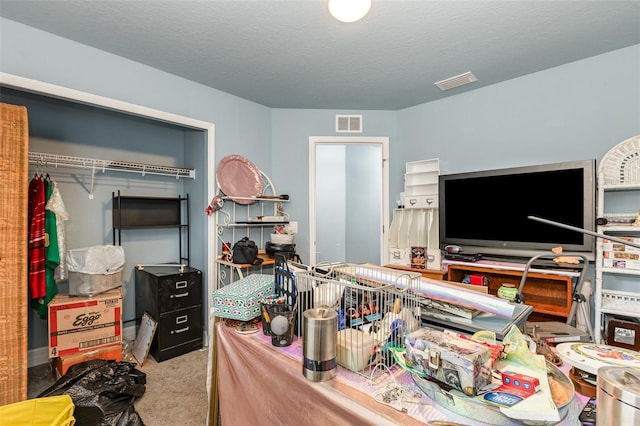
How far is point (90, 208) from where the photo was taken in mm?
2924

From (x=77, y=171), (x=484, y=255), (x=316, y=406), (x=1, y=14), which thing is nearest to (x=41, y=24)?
(x=1, y=14)

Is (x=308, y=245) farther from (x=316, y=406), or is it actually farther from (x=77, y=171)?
(x=316, y=406)

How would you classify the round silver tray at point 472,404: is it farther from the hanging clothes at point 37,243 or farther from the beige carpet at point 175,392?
the hanging clothes at point 37,243

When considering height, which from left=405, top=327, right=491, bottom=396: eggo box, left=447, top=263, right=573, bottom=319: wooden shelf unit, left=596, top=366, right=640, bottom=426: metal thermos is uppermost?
left=596, top=366, right=640, bottom=426: metal thermos

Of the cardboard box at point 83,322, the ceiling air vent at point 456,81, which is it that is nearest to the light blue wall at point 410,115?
the ceiling air vent at point 456,81

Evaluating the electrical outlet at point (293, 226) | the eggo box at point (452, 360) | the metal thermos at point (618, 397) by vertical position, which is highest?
the electrical outlet at point (293, 226)

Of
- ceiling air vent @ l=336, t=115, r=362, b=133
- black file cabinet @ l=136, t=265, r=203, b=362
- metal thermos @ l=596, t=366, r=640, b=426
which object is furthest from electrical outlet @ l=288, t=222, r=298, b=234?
metal thermos @ l=596, t=366, r=640, b=426

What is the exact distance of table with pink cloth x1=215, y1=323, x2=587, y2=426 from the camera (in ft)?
2.45

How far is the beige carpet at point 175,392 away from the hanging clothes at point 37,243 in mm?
1024

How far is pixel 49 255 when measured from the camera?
231cm

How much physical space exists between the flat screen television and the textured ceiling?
3.08 feet

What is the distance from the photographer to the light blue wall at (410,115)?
88.4 inches

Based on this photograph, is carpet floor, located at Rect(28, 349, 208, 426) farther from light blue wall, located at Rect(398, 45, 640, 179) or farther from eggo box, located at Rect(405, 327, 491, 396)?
light blue wall, located at Rect(398, 45, 640, 179)

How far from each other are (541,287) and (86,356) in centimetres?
382
